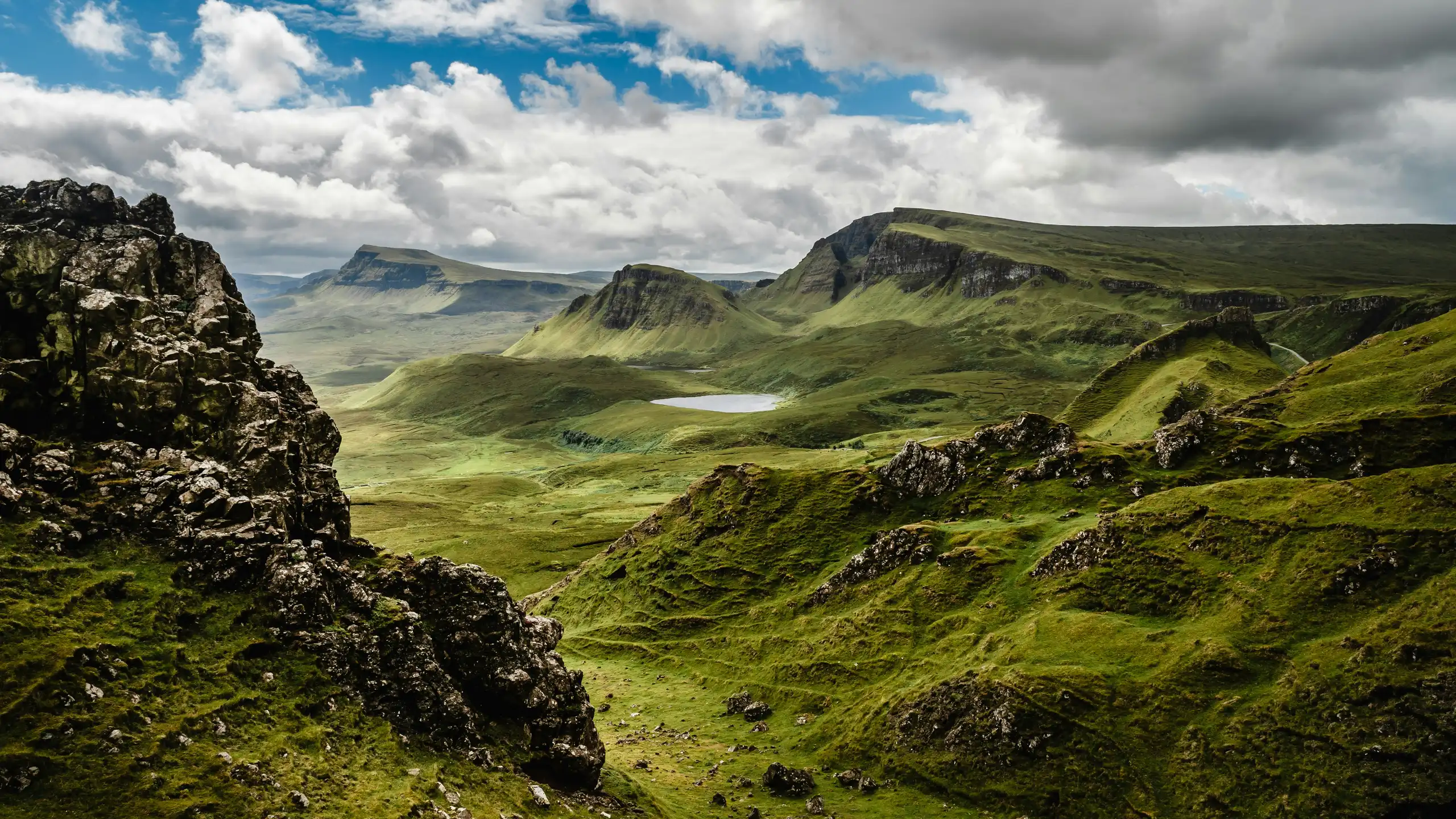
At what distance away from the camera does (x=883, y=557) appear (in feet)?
341

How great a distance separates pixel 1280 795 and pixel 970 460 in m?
66.7

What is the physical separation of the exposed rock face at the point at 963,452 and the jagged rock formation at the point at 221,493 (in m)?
72.3

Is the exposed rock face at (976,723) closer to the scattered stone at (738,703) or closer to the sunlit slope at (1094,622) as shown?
the sunlit slope at (1094,622)

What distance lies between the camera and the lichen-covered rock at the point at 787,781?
7038 cm

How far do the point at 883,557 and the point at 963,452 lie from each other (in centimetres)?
2744

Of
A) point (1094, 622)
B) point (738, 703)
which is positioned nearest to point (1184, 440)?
point (1094, 622)

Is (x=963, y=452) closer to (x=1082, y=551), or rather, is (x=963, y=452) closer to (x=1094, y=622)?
(x=1082, y=551)

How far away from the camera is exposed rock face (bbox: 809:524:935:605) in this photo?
101312 millimetres

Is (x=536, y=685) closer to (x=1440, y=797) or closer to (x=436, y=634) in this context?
(x=436, y=634)

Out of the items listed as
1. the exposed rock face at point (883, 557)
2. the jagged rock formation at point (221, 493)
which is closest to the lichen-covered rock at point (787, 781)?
the jagged rock formation at point (221, 493)

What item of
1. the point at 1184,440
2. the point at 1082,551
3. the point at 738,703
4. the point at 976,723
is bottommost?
the point at 738,703

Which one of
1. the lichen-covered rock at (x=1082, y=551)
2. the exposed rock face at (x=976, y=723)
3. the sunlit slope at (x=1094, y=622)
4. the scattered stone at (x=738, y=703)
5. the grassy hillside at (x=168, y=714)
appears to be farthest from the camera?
the scattered stone at (x=738, y=703)

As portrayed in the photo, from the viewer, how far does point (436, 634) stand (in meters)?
57.7

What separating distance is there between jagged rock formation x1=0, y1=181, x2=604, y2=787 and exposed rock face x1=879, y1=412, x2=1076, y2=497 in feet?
237
